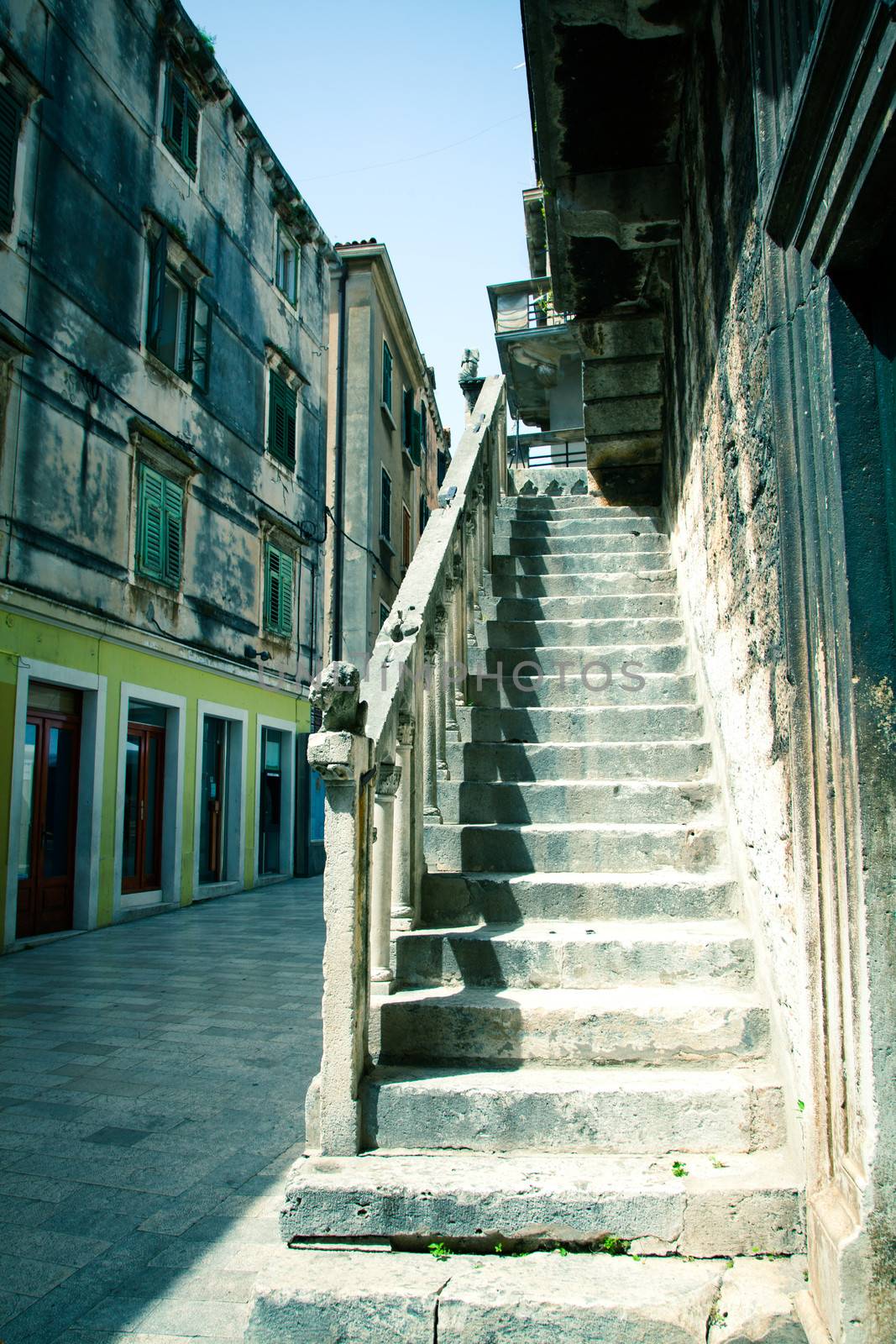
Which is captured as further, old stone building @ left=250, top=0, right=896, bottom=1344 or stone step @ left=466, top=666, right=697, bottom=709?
stone step @ left=466, top=666, right=697, bottom=709

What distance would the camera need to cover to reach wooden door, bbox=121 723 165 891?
11055 mm

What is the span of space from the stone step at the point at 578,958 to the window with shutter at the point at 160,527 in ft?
28.4

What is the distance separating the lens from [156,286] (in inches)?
453

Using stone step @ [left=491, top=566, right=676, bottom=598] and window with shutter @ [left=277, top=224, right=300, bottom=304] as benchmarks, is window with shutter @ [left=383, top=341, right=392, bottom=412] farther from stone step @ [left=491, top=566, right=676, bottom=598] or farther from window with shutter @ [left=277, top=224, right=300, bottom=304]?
Answer: stone step @ [left=491, top=566, right=676, bottom=598]

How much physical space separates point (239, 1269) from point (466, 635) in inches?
127

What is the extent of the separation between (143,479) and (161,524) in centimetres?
61

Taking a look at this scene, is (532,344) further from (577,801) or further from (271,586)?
(577,801)

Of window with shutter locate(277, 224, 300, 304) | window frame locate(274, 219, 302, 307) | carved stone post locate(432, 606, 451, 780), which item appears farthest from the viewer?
window with shutter locate(277, 224, 300, 304)

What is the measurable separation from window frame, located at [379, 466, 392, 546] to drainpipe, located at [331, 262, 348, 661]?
1228 mm

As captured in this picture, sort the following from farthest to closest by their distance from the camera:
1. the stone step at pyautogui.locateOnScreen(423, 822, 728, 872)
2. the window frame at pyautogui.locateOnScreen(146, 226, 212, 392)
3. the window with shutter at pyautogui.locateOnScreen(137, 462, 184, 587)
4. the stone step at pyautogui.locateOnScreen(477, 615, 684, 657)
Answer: the window frame at pyautogui.locateOnScreen(146, 226, 212, 392) → the window with shutter at pyautogui.locateOnScreen(137, 462, 184, 587) → the stone step at pyautogui.locateOnScreen(477, 615, 684, 657) → the stone step at pyautogui.locateOnScreen(423, 822, 728, 872)

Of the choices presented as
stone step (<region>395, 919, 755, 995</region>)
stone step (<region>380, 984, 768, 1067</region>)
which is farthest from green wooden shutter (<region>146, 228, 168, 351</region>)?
stone step (<region>380, 984, 768, 1067</region>)

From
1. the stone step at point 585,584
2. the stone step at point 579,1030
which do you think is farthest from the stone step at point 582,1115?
the stone step at point 585,584

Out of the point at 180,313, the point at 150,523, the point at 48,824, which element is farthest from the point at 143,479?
the point at 48,824

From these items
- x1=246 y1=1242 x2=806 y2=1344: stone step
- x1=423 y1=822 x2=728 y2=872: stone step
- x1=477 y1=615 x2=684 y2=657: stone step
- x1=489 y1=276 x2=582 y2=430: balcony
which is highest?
x1=489 y1=276 x2=582 y2=430: balcony
